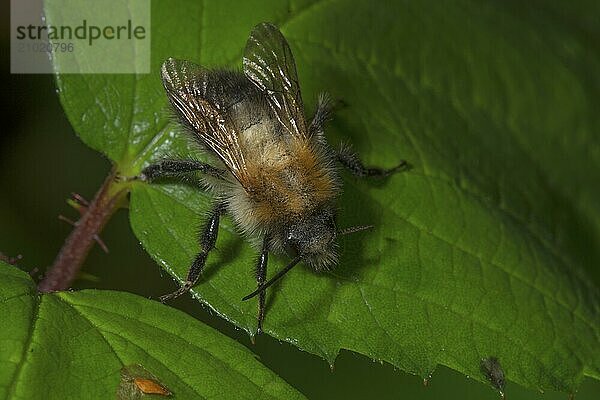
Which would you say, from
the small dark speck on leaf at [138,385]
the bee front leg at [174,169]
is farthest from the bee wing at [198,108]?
the small dark speck on leaf at [138,385]

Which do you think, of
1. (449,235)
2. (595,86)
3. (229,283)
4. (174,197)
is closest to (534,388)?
(449,235)

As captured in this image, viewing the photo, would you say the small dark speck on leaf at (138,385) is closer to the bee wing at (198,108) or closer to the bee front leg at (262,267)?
the bee front leg at (262,267)

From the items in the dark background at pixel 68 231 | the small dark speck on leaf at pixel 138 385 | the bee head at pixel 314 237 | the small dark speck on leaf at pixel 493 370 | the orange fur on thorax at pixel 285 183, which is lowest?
the dark background at pixel 68 231

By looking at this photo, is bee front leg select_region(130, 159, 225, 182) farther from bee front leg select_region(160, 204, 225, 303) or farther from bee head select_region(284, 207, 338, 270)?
bee head select_region(284, 207, 338, 270)

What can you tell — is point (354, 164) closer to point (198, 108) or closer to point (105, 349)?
point (198, 108)

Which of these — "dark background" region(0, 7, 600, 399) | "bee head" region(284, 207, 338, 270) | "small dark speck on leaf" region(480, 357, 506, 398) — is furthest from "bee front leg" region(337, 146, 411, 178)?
"dark background" region(0, 7, 600, 399)

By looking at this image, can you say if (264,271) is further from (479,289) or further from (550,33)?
(550,33)
